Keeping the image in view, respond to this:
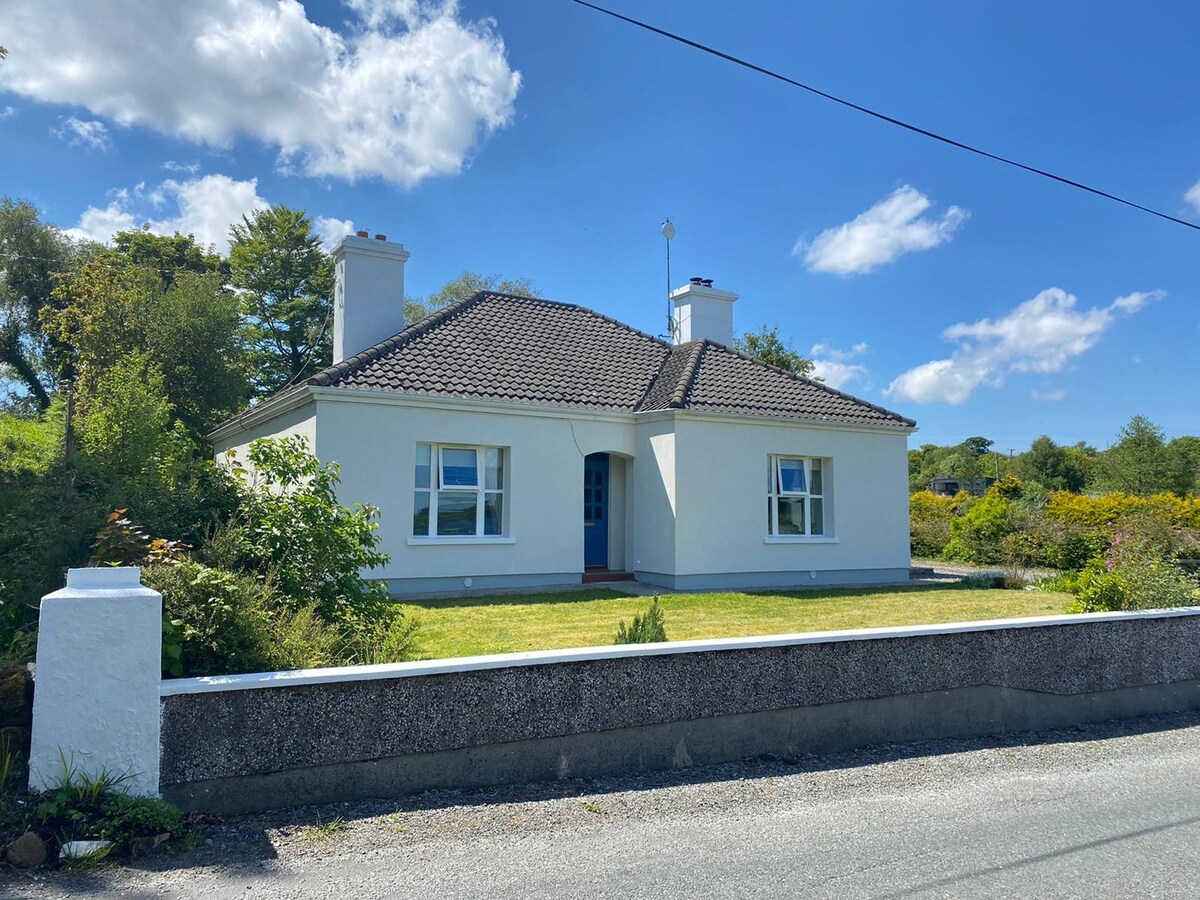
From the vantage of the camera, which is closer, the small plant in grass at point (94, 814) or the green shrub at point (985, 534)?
the small plant in grass at point (94, 814)

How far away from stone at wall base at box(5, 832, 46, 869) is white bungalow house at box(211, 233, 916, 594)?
958 centimetres

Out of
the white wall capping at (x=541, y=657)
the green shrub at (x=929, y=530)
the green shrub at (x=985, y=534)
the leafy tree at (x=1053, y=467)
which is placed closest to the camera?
the white wall capping at (x=541, y=657)

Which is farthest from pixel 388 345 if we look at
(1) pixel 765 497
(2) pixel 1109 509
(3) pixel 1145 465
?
(3) pixel 1145 465

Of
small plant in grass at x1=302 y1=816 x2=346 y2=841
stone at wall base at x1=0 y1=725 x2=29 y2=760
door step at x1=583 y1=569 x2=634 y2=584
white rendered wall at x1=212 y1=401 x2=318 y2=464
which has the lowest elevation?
small plant in grass at x1=302 y1=816 x2=346 y2=841

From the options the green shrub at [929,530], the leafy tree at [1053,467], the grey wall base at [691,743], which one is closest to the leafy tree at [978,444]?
the leafy tree at [1053,467]

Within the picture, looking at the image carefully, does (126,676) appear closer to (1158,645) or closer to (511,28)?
(1158,645)

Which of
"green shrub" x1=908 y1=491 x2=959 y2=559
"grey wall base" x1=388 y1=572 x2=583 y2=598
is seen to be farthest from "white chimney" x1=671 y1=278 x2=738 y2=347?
"green shrub" x1=908 y1=491 x2=959 y2=559

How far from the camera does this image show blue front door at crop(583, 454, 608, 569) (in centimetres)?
1633

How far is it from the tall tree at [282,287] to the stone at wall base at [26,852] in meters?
35.5

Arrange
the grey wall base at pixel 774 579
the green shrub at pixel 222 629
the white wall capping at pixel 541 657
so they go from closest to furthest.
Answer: the white wall capping at pixel 541 657 < the green shrub at pixel 222 629 < the grey wall base at pixel 774 579

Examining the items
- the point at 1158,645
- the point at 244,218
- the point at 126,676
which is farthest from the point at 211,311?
the point at 1158,645

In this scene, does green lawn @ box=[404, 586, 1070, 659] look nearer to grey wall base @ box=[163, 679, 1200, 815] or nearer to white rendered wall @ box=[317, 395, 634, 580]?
white rendered wall @ box=[317, 395, 634, 580]

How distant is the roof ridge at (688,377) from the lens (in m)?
15.2

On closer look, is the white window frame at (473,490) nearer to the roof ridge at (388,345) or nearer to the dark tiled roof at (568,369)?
the dark tiled roof at (568,369)
